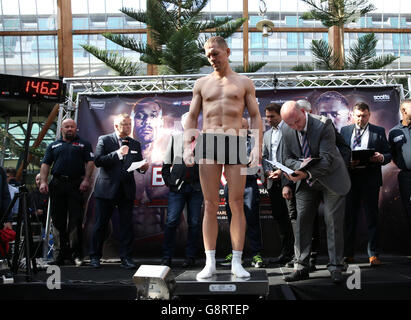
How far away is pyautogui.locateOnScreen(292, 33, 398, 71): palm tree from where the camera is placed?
10945 mm

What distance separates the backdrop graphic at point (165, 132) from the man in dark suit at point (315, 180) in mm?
1703

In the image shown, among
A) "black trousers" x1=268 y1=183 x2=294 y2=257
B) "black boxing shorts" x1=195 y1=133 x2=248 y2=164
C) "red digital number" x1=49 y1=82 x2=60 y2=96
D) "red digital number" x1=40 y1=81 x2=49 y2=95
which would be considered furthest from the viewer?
"black trousers" x1=268 y1=183 x2=294 y2=257

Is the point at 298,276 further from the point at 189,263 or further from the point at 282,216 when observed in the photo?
the point at 189,263

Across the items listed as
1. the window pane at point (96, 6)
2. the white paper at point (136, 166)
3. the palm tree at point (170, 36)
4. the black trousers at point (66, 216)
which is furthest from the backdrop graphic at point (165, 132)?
the window pane at point (96, 6)

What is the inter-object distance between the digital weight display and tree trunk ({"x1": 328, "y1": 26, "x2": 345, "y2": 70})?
8.38 metres

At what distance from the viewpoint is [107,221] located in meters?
4.92

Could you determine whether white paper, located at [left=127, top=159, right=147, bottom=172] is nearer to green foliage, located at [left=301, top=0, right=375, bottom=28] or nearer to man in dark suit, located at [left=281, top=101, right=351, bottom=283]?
man in dark suit, located at [left=281, top=101, right=351, bottom=283]

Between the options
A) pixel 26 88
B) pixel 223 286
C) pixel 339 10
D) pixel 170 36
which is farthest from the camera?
pixel 339 10

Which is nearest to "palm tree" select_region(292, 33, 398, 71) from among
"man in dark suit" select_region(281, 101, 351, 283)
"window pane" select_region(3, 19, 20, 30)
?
"man in dark suit" select_region(281, 101, 351, 283)

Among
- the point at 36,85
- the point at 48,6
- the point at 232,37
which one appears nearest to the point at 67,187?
the point at 36,85

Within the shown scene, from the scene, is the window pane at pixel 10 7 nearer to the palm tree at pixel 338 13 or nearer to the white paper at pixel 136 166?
the palm tree at pixel 338 13

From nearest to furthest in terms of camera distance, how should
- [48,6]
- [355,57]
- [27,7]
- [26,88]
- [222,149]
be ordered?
1. [222,149]
2. [26,88]
3. [355,57]
4. [48,6]
5. [27,7]

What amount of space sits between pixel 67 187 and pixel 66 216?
0.35 metres
